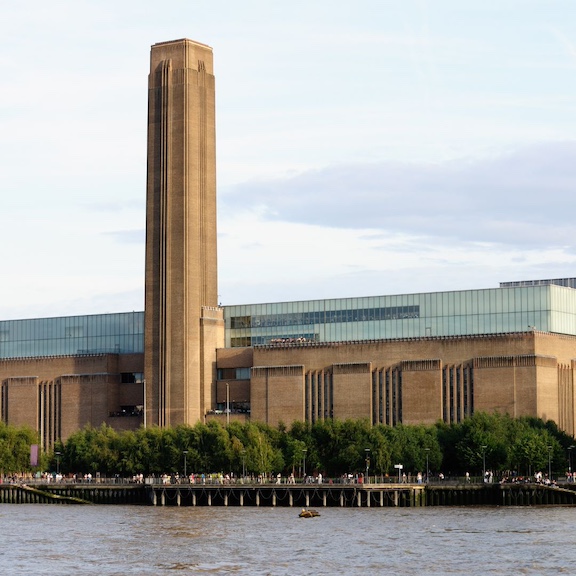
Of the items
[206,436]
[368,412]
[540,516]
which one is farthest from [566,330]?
[540,516]

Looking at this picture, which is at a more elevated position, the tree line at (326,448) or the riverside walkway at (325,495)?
the tree line at (326,448)

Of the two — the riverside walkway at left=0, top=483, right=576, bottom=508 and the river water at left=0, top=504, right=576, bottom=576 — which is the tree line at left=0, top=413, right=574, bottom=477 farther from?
the river water at left=0, top=504, right=576, bottom=576

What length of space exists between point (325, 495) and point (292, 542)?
5023 centimetres

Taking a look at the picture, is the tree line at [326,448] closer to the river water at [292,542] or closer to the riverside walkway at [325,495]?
the riverside walkway at [325,495]

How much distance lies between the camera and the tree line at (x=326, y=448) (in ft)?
556

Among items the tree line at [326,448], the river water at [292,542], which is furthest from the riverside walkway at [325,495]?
the tree line at [326,448]

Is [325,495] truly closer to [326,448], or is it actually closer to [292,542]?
[326,448]

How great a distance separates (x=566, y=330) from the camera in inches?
7623

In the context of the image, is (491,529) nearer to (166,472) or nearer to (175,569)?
(175,569)

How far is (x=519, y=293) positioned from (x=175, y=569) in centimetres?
10371

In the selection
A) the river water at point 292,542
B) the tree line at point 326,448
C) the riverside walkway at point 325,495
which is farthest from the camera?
the tree line at point 326,448

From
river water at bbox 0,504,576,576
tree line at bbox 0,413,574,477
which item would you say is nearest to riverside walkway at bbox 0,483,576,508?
river water at bbox 0,504,576,576

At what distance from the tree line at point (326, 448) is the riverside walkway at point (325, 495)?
8.35m

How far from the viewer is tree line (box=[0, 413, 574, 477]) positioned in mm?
169375
